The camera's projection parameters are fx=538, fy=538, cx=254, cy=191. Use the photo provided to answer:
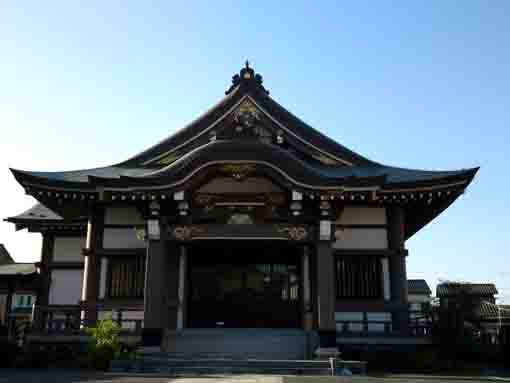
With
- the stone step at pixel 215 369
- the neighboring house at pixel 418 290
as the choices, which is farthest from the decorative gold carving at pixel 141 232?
the neighboring house at pixel 418 290

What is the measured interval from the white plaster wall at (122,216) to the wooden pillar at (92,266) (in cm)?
23

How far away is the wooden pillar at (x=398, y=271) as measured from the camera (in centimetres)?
1656

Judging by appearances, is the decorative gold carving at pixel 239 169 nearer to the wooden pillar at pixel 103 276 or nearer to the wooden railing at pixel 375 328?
the wooden pillar at pixel 103 276

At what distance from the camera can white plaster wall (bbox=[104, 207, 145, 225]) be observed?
18.0 meters

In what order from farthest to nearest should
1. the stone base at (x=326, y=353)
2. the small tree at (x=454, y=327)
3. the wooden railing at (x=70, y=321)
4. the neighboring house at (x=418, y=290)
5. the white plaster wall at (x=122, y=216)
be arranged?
the neighboring house at (x=418, y=290)
the white plaster wall at (x=122, y=216)
the wooden railing at (x=70, y=321)
the small tree at (x=454, y=327)
the stone base at (x=326, y=353)

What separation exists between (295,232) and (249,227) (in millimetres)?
1403

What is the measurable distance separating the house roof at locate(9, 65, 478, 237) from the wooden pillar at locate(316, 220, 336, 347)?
1.50 m

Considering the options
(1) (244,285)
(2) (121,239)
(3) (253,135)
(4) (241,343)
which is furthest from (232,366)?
(3) (253,135)

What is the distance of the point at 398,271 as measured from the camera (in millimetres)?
17219

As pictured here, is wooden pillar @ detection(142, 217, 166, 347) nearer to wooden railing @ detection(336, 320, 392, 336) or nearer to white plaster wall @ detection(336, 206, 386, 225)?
wooden railing @ detection(336, 320, 392, 336)

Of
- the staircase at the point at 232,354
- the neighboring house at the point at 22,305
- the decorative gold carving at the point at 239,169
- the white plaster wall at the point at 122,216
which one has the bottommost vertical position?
the staircase at the point at 232,354

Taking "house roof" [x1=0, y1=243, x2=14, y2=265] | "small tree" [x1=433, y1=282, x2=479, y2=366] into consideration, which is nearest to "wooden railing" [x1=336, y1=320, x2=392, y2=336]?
"small tree" [x1=433, y1=282, x2=479, y2=366]

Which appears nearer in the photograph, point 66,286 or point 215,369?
point 215,369

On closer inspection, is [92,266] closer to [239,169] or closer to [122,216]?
[122,216]
